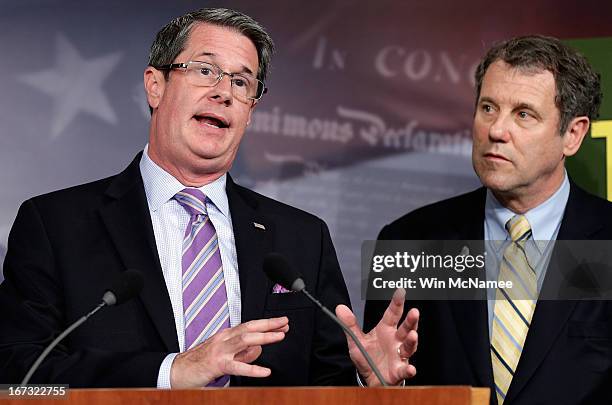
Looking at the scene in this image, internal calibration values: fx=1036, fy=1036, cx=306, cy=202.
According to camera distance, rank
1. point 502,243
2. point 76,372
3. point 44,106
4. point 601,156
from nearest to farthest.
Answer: point 76,372, point 502,243, point 601,156, point 44,106

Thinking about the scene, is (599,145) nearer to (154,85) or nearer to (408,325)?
(408,325)

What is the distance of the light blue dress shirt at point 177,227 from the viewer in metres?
2.77

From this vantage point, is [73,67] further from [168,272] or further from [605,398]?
[605,398]

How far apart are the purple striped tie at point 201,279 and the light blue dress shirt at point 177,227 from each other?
0.05 ft

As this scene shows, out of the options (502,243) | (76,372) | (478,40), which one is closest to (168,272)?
(76,372)

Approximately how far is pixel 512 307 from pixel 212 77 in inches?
44.0

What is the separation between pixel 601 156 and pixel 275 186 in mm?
1248

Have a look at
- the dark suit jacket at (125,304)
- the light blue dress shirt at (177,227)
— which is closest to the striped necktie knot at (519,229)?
the dark suit jacket at (125,304)

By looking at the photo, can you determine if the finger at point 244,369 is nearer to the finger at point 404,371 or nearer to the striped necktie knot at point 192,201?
the finger at point 404,371

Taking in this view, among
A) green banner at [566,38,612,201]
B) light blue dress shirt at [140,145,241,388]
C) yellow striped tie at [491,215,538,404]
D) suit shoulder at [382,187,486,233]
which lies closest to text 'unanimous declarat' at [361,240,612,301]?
yellow striped tie at [491,215,538,404]

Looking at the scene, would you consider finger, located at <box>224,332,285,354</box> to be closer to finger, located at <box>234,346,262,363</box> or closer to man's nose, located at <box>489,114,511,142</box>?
finger, located at <box>234,346,262,363</box>

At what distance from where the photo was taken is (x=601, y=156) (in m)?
3.66

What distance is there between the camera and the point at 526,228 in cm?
318

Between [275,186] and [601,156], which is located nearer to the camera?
[601,156]
